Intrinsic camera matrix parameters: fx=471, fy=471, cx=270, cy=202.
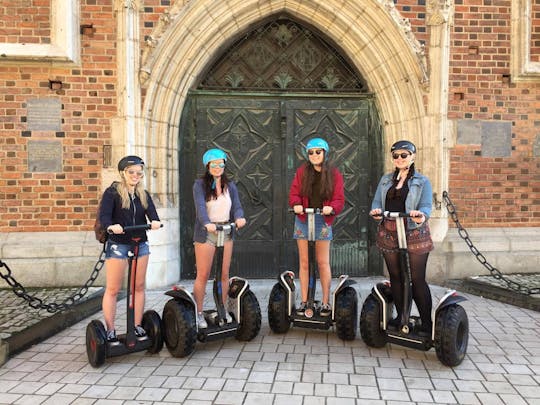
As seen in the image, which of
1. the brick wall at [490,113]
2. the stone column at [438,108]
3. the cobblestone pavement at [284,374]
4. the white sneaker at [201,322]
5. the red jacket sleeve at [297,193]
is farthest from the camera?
the brick wall at [490,113]

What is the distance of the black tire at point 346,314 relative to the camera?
3.91 meters

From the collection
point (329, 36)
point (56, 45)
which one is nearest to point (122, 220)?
point (56, 45)

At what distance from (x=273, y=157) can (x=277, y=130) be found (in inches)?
14.8

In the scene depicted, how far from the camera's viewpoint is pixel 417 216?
131 inches

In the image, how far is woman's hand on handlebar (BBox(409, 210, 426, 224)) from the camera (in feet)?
10.9

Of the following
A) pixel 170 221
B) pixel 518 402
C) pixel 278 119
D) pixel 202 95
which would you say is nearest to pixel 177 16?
pixel 202 95

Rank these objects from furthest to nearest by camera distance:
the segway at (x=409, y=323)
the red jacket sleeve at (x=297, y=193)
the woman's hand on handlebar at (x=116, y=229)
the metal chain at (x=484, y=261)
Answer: the metal chain at (x=484, y=261), the red jacket sleeve at (x=297, y=193), the segway at (x=409, y=323), the woman's hand on handlebar at (x=116, y=229)

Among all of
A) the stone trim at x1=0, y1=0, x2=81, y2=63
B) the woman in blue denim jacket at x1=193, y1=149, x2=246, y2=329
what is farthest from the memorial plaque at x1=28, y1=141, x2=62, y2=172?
the woman in blue denim jacket at x1=193, y1=149, x2=246, y2=329

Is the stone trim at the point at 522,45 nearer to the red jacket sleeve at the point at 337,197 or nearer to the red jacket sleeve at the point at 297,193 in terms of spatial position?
the red jacket sleeve at the point at 337,197

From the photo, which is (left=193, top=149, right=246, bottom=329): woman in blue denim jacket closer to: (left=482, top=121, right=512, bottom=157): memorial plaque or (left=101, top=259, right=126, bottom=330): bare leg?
(left=101, top=259, right=126, bottom=330): bare leg

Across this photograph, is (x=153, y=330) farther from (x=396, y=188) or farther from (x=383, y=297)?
(x=396, y=188)

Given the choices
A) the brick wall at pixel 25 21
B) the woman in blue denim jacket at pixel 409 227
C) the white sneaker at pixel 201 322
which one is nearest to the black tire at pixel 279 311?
the white sneaker at pixel 201 322

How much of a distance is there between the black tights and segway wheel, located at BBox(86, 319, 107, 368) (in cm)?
220

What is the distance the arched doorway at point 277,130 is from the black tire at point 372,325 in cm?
278
